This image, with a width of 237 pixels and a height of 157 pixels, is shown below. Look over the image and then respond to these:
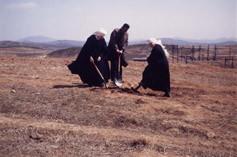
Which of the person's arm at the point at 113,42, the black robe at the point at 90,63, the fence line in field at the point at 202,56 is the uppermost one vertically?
the person's arm at the point at 113,42

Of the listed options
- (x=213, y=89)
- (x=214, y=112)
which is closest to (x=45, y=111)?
(x=214, y=112)

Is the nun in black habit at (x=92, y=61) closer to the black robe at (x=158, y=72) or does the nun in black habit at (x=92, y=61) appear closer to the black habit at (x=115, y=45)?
the black habit at (x=115, y=45)

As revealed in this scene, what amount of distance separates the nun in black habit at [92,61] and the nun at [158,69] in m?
1.50

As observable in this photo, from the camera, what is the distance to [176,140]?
4.53 m

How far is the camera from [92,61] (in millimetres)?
7844

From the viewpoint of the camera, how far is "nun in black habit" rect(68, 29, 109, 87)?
26.1 ft

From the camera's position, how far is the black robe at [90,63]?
7965 mm

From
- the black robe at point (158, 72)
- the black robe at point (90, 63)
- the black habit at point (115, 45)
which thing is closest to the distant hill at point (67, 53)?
the black habit at point (115, 45)

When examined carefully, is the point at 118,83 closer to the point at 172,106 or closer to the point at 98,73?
the point at 98,73

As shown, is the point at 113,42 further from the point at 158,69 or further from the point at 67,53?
the point at 67,53

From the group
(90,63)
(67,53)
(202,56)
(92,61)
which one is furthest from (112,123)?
(67,53)

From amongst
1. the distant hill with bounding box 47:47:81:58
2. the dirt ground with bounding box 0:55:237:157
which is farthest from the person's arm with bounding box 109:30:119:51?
the distant hill with bounding box 47:47:81:58

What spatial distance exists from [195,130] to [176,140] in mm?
580

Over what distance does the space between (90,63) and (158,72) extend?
2.15m
